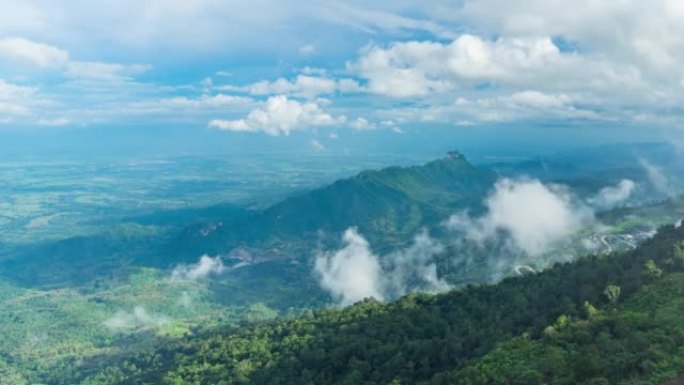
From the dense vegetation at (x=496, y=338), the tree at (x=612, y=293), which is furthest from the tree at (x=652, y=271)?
the tree at (x=612, y=293)

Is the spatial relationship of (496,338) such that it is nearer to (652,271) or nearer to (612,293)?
(612,293)

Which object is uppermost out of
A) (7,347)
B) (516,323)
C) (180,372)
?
(516,323)

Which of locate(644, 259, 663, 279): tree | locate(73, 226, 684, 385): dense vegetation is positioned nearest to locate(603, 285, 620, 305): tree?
locate(73, 226, 684, 385): dense vegetation

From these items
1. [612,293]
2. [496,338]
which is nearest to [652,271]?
[612,293]

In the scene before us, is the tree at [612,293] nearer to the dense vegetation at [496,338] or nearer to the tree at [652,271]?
the dense vegetation at [496,338]

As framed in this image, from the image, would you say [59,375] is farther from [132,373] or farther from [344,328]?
[344,328]

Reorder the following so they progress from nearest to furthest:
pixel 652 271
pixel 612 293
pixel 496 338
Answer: pixel 612 293
pixel 496 338
pixel 652 271

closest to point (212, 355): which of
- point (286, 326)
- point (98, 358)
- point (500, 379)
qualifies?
point (286, 326)

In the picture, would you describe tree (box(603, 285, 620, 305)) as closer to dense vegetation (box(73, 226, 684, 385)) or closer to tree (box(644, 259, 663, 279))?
dense vegetation (box(73, 226, 684, 385))
